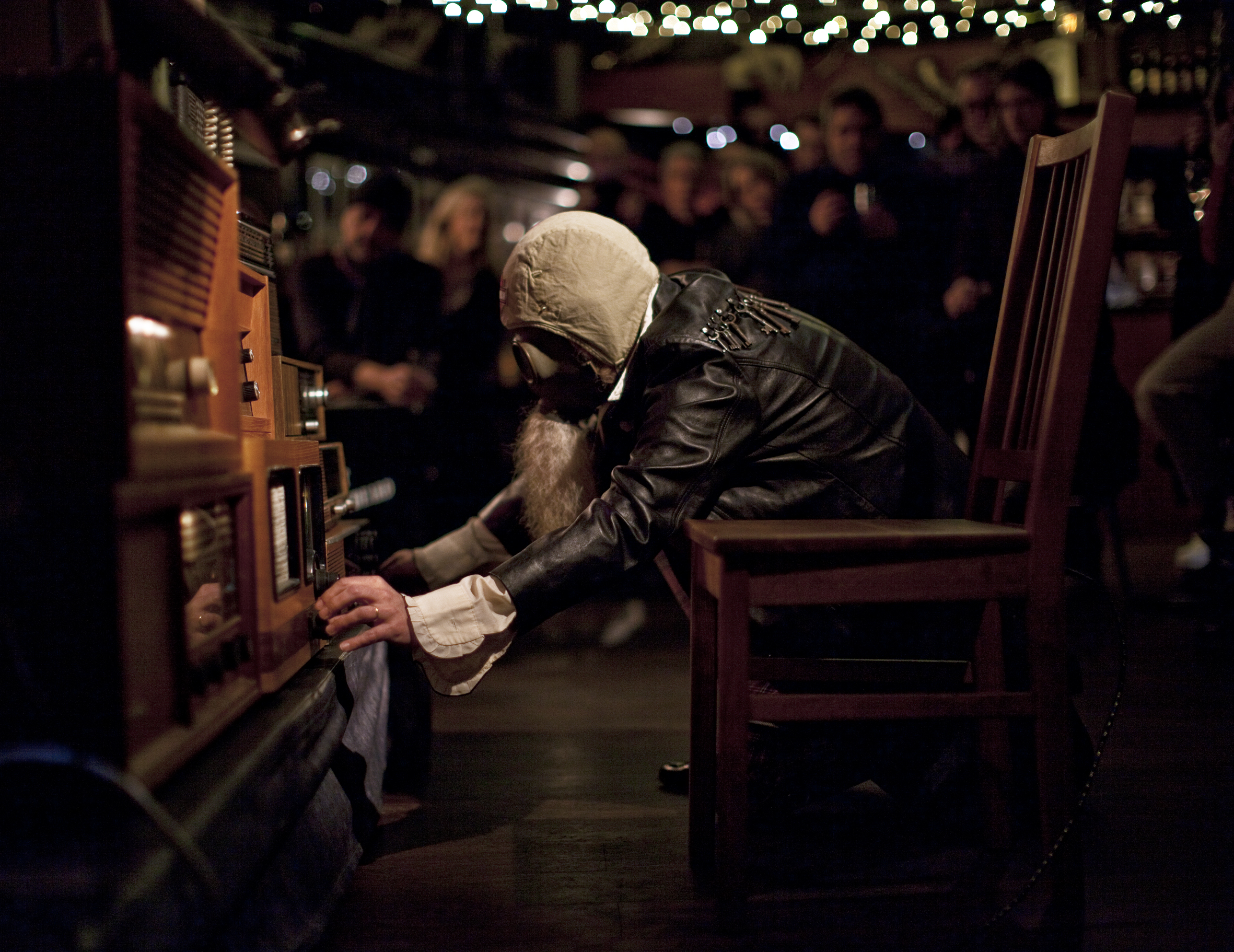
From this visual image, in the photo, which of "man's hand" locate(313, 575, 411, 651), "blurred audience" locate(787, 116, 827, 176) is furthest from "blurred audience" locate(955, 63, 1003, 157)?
"man's hand" locate(313, 575, 411, 651)

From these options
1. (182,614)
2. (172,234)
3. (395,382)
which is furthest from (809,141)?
(182,614)

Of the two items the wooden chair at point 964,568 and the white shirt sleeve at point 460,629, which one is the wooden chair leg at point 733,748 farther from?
the white shirt sleeve at point 460,629

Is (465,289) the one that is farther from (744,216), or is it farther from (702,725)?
(702,725)

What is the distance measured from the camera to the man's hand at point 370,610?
1.27 m

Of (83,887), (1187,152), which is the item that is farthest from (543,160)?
(83,887)

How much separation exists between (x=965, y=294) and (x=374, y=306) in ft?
6.35

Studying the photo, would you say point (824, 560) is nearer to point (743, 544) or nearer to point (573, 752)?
point (743, 544)

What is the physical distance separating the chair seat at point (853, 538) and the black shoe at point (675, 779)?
0.64 metres

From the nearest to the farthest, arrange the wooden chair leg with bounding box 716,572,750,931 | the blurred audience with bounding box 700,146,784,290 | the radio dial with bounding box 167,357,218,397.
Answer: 1. the radio dial with bounding box 167,357,218,397
2. the wooden chair leg with bounding box 716,572,750,931
3. the blurred audience with bounding box 700,146,784,290

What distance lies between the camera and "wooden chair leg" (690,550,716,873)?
4.80 feet

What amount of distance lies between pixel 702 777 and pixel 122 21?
4.34 feet

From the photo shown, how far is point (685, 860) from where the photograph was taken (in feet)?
4.92

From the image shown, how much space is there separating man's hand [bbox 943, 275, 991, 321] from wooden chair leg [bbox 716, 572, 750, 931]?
2.29 m

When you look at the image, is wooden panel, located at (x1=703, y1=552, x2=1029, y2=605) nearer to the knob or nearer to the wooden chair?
the wooden chair
